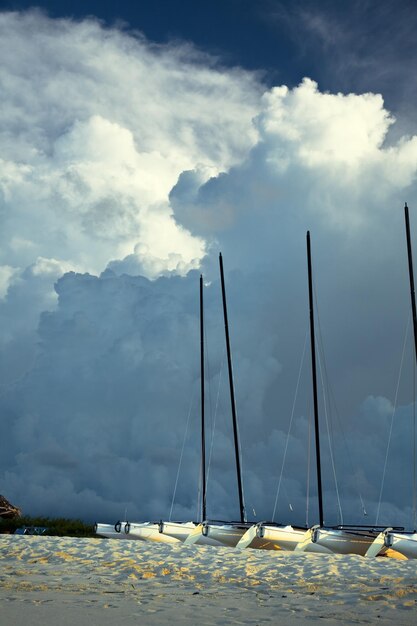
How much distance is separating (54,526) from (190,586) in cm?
3430

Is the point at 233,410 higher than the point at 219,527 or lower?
higher

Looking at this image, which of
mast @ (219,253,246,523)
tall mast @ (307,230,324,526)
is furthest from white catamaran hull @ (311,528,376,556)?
mast @ (219,253,246,523)

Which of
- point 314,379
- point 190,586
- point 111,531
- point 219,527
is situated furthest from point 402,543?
point 111,531

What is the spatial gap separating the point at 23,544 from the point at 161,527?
11.9m

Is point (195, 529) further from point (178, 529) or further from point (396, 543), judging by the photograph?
point (396, 543)

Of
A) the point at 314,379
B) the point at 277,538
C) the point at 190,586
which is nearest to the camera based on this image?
the point at 190,586

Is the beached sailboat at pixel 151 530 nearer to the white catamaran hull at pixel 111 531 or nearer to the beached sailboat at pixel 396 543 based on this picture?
the white catamaran hull at pixel 111 531

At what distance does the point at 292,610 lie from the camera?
1441cm

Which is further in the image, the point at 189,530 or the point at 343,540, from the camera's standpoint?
the point at 189,530

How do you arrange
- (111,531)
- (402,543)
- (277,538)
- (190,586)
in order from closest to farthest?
1. (190,586)
2. (402,543)
3. (277,538)
4. (111,531)

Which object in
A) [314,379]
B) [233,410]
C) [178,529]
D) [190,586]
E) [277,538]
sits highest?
[314,379]

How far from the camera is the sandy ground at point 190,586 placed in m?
13.5

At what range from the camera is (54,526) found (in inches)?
1981

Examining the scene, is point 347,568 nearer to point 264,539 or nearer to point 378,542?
point 378,542
